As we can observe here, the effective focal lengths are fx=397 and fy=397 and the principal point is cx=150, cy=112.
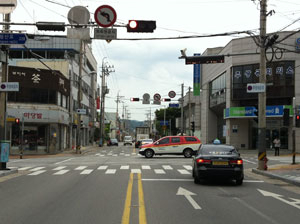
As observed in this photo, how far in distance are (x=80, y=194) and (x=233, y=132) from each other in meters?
33.7

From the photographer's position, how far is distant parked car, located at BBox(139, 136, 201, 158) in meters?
31.0

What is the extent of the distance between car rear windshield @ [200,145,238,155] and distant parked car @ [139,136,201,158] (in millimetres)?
16419

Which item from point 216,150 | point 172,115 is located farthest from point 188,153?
point 172,115

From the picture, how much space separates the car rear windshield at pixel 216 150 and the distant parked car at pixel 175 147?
16419 millimetres

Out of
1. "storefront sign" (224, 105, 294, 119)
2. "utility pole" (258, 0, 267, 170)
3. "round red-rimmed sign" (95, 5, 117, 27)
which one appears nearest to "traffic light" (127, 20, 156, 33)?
"round red-rimmed sign" (95, 5, 117, 27)

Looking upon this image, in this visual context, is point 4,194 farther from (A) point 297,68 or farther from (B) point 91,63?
(B) point 91,63

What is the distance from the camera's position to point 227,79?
145ft

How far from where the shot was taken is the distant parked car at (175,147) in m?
31.0

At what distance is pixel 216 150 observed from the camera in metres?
14.1

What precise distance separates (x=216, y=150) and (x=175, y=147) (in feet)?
56.0

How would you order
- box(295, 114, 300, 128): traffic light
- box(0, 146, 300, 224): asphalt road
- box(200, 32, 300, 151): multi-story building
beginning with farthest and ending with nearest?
box(200, 32, 300, 151): multi-story building
box(295, 114, 300, 128): traffic light
box(0, 146, 300, 224): asphalt road

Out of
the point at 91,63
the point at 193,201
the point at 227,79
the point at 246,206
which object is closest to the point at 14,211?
the point at 193,201

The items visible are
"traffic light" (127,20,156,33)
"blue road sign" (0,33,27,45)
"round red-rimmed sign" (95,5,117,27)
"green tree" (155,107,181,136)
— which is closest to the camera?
"round red-rimmed sign" (95,5,117,27)

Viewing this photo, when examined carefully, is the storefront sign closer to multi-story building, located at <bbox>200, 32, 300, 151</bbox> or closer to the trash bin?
multi-story building, located at <bbox>200, 32, 300, 151</bbox>
